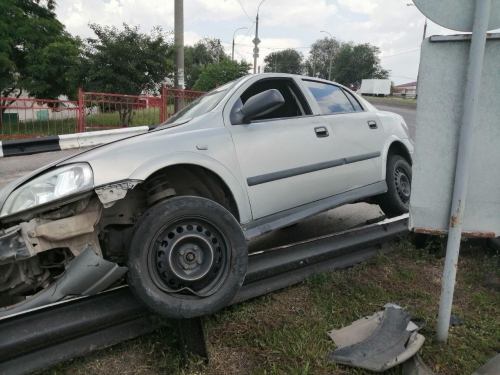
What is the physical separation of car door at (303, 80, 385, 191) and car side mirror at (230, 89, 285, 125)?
921 mm

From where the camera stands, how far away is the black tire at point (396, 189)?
415 centimetres

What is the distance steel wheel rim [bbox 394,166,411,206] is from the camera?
4207mm

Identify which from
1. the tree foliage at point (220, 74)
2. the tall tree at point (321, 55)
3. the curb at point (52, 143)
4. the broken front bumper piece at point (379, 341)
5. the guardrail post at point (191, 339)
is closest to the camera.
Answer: the broken front bumper piece at point (379, 341)

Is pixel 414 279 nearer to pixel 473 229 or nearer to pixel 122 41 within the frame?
pixel 473 229

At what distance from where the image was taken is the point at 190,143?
2.71 metres

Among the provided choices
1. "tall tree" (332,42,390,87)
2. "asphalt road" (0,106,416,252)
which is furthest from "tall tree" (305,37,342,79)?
"asphalt road" (0,106,416,252)

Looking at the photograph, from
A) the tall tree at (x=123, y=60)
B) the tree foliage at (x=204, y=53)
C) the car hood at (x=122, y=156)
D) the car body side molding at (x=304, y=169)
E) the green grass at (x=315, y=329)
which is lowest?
the green grass at (x=315, y=329)

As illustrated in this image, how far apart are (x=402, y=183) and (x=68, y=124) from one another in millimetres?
9630

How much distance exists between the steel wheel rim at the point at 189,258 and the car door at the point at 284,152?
Answer: 0.57 meters

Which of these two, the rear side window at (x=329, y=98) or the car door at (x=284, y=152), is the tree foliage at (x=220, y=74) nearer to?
the rear side window at (x=329, y=98)

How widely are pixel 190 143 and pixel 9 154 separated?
5.08 m

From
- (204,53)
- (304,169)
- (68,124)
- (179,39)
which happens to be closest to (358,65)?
(204,53)

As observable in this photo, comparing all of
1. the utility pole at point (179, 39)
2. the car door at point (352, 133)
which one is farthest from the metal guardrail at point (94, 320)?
the utility pole at point (179, 39)

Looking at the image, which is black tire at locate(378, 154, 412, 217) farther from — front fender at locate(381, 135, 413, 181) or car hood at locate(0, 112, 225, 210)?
car hood at locate(0, 112, 225, 210)
